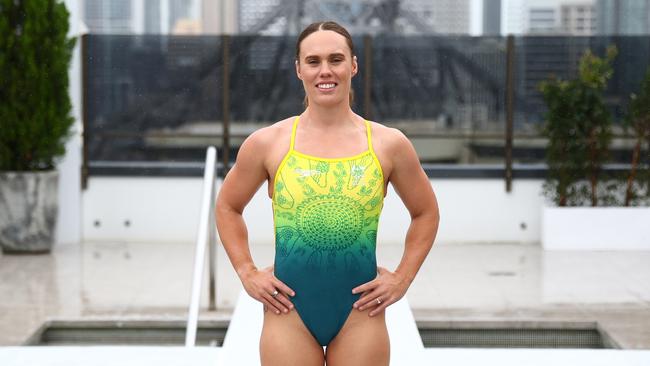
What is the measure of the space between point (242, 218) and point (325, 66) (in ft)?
1.42

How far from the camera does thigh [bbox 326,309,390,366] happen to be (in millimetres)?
2604

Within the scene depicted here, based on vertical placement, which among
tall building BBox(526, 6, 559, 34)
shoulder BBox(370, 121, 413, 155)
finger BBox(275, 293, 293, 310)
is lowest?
finger BBox(275, 293, 293, 310)

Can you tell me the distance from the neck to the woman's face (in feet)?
0.09

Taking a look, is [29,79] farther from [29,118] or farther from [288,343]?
[288,343]

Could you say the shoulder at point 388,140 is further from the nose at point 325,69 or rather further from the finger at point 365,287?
the finger at point 365,287

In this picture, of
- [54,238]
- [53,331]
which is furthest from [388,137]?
[54,238]

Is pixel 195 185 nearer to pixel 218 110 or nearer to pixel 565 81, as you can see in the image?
pixel 218 110

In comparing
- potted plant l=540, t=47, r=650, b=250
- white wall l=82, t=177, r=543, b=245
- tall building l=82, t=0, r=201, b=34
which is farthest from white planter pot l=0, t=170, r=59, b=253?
potted plant l=540, t=47, r=650, b=250

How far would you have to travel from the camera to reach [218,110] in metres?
9.16

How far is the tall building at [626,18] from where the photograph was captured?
372 inches

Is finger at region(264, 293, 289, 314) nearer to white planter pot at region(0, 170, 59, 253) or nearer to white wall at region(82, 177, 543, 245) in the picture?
white planter pot at region(0, 170, 59, 253)

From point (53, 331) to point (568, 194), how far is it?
435 centimetres

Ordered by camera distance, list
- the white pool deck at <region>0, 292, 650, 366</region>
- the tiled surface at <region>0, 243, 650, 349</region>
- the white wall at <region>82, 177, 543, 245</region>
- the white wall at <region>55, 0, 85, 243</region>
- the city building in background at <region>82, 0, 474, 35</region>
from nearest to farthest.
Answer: the white pool deck at <region>0, 292, 650, 366</region>, the tiled surface at <region>0, 243, 650, 349</region>, the white wall at <region>55, 0, 85, 243</region>, the white wall at <region>82, 177, 543, 245</region>, the city building in background at <region>82, 0, 474, 35</region>

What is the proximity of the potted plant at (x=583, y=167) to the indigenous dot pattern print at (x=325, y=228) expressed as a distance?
6.13 metres
